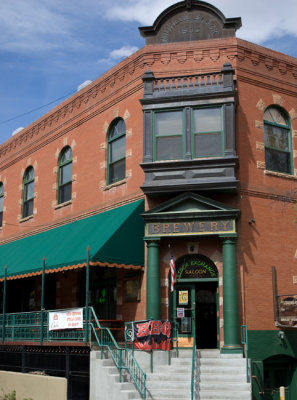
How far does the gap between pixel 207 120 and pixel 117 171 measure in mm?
4049

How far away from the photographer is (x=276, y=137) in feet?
61.9

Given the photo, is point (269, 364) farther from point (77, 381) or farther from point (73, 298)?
point (73, 298)

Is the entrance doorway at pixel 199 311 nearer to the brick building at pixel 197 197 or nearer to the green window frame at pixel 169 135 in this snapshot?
the brick building at pixel 197 197

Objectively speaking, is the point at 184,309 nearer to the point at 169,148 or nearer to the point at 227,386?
the point at 227,386

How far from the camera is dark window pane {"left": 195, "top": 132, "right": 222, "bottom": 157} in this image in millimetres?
17375

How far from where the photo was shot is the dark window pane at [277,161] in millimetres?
18594

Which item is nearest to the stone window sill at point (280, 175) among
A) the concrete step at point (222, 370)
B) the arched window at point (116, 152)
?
the arched window at point (116, 152)

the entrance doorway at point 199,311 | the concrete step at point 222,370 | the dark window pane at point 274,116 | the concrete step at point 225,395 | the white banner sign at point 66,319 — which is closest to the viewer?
the concrete step at point 225,395

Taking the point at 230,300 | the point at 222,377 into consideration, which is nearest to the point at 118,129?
the point at 230,300

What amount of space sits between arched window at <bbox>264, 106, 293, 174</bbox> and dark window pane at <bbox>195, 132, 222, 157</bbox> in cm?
202

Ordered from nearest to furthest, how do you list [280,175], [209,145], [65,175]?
[209,145]
[280,175]
[65,175]

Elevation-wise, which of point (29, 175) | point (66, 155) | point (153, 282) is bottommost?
point (153, 282)

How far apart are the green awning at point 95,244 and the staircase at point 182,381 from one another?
3.21 metres

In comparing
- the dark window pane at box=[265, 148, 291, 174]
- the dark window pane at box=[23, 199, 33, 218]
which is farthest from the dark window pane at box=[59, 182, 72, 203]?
the dark window pane at box=[265, 148, 291, 174]
